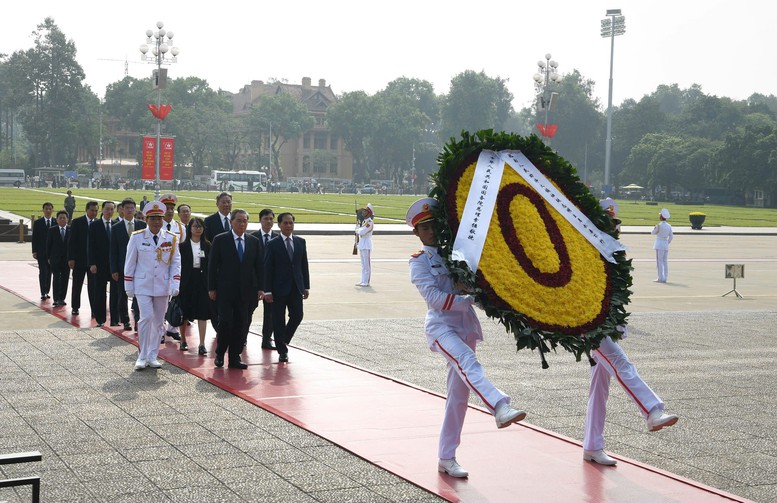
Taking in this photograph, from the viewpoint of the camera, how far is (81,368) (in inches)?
404

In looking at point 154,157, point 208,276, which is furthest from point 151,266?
point 154,157

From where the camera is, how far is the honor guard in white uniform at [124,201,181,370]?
10414 millimetres

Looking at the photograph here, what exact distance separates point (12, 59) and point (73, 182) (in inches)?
976

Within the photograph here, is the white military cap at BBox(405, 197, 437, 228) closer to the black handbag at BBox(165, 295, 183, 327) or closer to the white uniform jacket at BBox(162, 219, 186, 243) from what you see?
the black handbag at BBox(165, 295, 183, 327)

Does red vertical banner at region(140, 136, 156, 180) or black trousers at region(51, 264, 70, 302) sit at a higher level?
red vertical banner at region(140, 136, 156, 180)

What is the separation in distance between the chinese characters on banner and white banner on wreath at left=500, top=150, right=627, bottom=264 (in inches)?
1185

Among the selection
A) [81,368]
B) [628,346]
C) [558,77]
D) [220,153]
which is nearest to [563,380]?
[628,346]

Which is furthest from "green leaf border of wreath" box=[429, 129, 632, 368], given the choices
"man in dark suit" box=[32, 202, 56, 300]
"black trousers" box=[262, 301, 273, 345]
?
"man in dark suit" box=[32, 202, 56, 300]

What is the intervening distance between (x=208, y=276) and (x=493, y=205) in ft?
17.4

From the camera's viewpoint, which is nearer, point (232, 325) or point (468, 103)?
point (232, 325)

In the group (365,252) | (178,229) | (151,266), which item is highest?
(178,229)

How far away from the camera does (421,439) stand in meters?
7.52

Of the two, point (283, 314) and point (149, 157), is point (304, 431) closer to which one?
point (283, 314)

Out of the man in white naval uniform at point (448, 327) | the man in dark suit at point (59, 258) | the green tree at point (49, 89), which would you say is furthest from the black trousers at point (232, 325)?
the green tree at point (49, 89)
